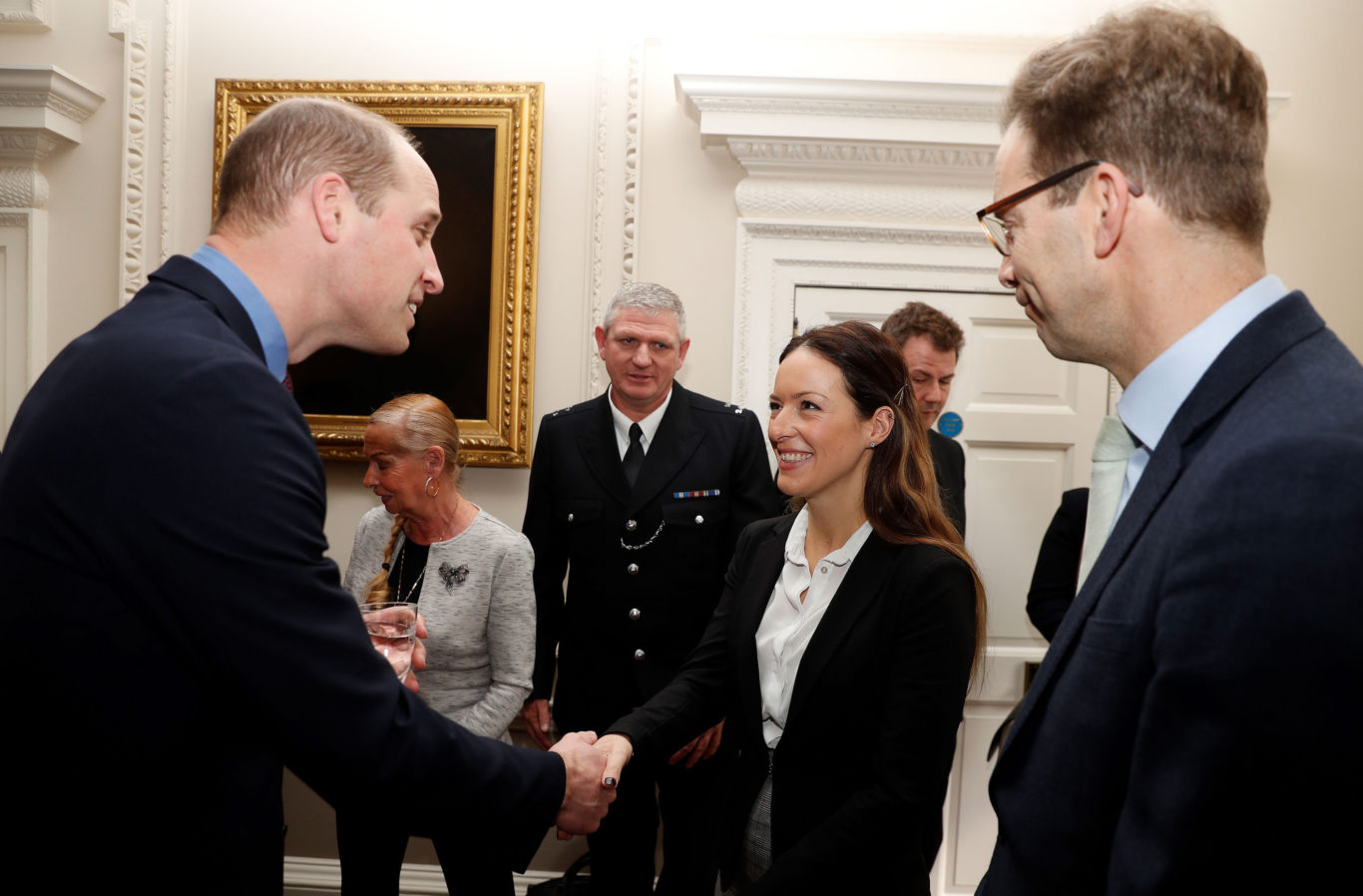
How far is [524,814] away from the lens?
1.66 m

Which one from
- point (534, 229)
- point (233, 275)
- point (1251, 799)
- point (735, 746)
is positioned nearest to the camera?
point (1251, 799)

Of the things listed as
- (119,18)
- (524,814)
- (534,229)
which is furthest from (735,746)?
(119,18)

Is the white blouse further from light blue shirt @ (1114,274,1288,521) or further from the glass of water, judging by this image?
light blue shirt @ (1114,274,1288,521)

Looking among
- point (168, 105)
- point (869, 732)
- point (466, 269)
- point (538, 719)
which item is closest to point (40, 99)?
point (168, 105)

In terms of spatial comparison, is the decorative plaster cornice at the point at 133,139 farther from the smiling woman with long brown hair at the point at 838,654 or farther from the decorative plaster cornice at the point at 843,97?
the smiling woman with long brown hair at the point at 838,654

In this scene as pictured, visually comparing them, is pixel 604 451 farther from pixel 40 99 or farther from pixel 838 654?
pixel 40 99

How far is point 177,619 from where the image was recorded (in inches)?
46.9

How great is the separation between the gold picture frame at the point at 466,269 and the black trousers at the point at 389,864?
60.4 inches

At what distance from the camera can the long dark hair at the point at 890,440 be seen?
224 cm

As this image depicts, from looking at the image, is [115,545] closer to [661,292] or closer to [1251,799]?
[1251,799]

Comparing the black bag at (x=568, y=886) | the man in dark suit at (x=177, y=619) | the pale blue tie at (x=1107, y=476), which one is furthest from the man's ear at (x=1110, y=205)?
the black bag at (x=568, y=886)

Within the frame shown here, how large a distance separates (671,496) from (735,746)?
1.26 m

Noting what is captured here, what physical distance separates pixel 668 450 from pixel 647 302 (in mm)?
501

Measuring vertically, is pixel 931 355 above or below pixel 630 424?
above
